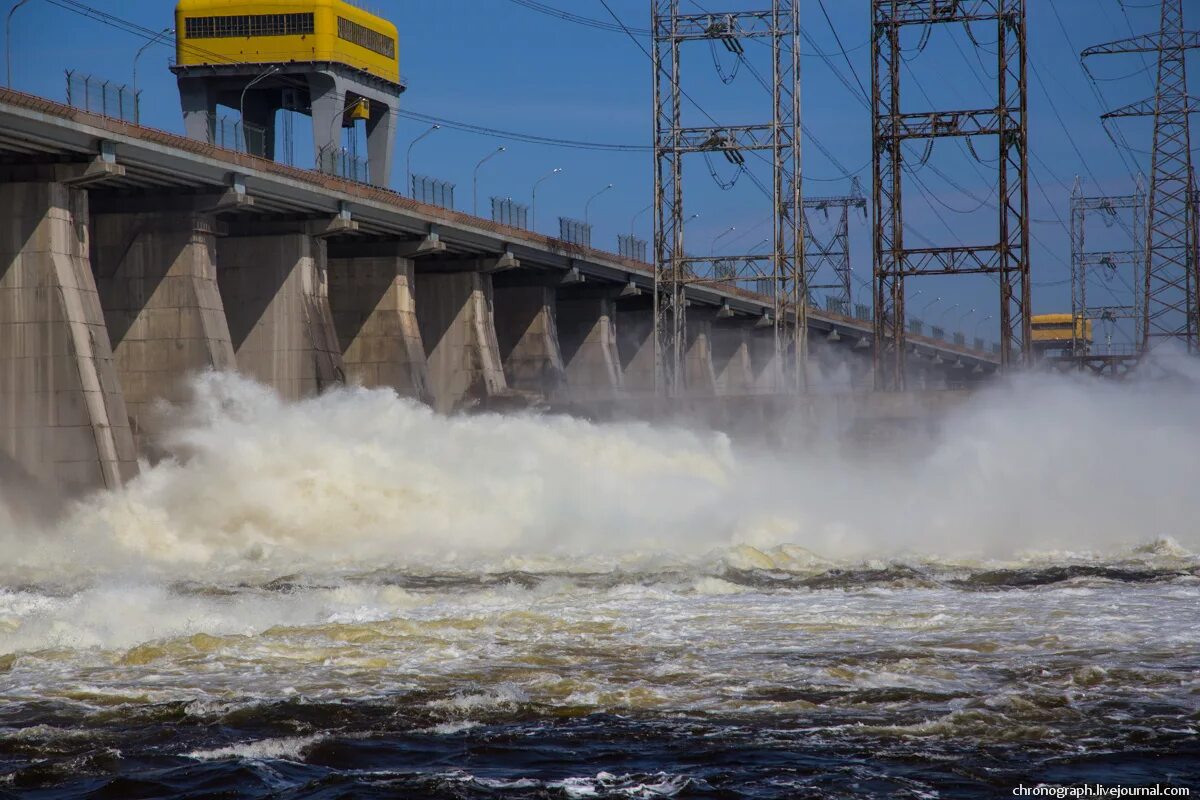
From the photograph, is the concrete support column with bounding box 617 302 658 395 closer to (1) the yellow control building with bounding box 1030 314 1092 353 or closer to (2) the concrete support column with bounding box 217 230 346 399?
(2) the concrete support column with bounding box 217 230 346 399

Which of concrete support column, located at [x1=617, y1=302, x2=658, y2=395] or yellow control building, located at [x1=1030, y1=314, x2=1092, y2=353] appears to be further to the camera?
yellow control building, located at [x1=1030, y1=314, x2=1092, y2=353]

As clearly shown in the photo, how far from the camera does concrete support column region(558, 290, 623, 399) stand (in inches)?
2817

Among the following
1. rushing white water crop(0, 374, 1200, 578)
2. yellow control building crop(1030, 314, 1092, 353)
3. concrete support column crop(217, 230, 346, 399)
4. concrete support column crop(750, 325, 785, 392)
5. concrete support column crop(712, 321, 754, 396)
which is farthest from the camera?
yellow control building crop(1030, 314, 1092, 353)

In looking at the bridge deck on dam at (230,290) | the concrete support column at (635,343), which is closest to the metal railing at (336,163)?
the bridge deck on dam at (230,290)

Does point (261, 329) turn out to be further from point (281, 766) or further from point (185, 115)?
point (281, 766)

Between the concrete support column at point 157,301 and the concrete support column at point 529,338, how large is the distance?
2404 centimetres

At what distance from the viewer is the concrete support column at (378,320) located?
52.6m

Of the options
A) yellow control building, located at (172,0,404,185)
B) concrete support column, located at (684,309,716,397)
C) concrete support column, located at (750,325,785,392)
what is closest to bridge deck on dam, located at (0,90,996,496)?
concrete support column, located at (684,309,716,397)

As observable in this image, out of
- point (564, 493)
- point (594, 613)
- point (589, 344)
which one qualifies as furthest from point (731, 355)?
point (594, 613)

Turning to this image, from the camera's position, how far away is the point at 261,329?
46750mm

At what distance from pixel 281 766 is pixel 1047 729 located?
654 cm

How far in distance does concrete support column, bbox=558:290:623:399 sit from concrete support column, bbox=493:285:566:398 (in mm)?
5131

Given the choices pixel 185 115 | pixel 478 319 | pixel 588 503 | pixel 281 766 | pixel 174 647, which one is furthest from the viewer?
pixel 185 115

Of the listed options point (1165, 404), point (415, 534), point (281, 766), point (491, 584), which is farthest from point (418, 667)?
point (1165, 404)
